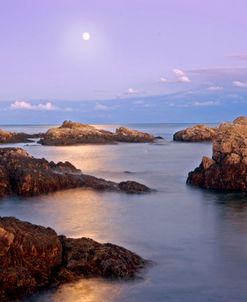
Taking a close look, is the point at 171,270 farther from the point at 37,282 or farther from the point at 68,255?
the point at 37,282

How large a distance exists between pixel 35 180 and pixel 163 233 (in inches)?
607

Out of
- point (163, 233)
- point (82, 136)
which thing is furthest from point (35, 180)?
point (82, 136)

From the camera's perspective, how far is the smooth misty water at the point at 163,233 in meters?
19.7

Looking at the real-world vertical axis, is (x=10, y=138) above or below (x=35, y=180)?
above

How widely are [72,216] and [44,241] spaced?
1538 cm

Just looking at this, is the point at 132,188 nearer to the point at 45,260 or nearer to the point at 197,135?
the point at 45,260

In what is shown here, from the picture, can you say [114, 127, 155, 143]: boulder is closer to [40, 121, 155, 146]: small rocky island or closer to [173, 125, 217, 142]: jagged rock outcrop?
[40, 121, 155, 146]: small rocky island

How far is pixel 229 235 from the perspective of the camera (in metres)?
29.8

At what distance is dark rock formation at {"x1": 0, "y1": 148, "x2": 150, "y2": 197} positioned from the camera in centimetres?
4141

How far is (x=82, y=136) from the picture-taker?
124m

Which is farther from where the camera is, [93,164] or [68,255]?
[93,164]

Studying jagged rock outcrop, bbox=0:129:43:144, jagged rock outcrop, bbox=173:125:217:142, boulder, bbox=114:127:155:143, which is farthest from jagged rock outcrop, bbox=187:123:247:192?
jagged rock outcrop, bbox=0:129:43:144

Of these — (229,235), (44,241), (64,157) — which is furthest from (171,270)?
(64,157)

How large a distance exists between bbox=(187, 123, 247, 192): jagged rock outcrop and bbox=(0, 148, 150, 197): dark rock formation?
5.97 meters
